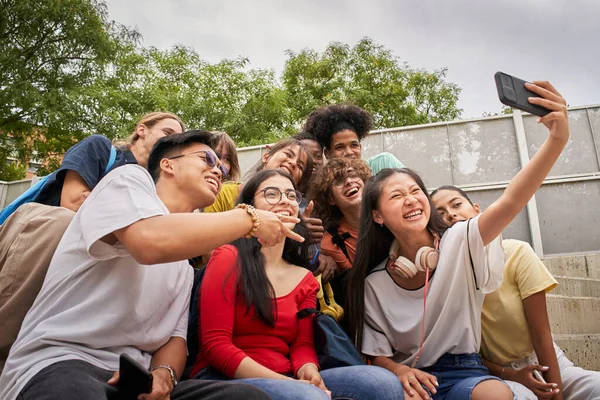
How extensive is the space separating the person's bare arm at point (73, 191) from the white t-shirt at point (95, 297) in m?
0.93

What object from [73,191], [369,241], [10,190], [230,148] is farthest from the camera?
[10,190]

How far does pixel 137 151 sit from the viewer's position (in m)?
3.92

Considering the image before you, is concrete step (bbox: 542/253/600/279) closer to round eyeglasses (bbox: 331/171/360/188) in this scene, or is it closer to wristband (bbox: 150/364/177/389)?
round eyeglasses (bbox: 331/171/360/188)

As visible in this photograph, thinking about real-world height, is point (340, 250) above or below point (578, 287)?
above

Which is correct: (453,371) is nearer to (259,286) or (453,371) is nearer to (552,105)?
(259,286)

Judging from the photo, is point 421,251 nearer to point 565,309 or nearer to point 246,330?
point 246,330

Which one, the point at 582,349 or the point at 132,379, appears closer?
the point at 132,379

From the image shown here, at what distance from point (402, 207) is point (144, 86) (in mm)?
15373

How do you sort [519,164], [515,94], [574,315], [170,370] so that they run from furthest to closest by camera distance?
[519,164] < [574,315] < [515,94] < [170,370]

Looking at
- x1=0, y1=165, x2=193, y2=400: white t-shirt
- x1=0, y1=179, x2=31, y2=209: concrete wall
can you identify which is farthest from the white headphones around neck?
x1=0, y1=179, x2=31, y2=209: concrete wall

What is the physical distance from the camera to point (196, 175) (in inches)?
99.1

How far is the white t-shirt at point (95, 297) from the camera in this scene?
5.74 feet

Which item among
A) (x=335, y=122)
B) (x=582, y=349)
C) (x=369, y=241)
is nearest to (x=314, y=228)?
(x=369, y=241)

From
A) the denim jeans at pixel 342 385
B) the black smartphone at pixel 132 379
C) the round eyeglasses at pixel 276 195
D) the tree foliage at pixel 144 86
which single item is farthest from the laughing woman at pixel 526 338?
the tree foliage at pixel 144 86
